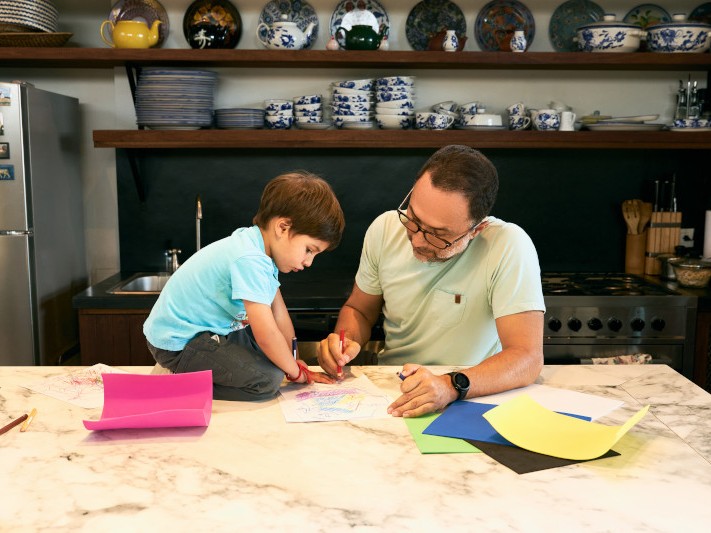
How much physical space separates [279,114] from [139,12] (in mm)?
785

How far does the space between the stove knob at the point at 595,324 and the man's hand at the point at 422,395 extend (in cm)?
160

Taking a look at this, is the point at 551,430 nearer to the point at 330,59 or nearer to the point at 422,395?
the point at 422,395

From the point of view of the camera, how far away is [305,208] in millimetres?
1938

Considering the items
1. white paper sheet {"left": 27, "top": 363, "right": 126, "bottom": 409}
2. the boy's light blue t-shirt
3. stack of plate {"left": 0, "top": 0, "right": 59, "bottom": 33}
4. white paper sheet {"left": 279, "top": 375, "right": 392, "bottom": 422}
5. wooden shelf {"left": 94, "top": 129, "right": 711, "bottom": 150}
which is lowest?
white paper sheet {"left": 279, "top": 375, "right": 392, "bottom": 422}

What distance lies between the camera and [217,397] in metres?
1.71

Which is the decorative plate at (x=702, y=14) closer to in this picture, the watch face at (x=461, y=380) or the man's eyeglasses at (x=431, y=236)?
the man's eyeglasses at (x=431, y=236)

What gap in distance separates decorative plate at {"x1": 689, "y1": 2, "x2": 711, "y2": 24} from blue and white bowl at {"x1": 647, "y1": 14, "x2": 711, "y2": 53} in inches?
10.7

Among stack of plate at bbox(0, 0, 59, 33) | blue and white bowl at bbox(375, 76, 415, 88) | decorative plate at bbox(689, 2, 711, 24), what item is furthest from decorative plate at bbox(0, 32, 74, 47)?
decorative plate at bbox(689, 2, 711, 24)

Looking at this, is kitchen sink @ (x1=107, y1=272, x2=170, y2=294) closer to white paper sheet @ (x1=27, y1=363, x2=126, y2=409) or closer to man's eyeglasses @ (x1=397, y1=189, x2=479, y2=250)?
white paper sheet @ (x1=27, y1=363, x2=126, y2=409)

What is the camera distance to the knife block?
3588 millimetres

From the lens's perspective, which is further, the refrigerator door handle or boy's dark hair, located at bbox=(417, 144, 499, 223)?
the refrigerator door handle

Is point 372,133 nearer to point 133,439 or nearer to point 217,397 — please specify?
Result: point 217,397

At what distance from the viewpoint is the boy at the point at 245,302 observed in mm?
1717

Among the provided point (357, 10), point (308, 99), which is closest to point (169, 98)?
point (308, 99)
